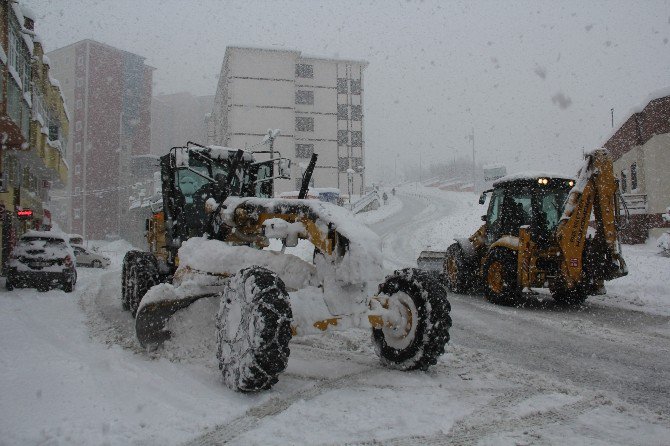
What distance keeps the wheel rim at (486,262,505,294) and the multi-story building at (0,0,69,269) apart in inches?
564

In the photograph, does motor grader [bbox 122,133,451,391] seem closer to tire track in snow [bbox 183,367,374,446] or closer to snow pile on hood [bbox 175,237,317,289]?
snow pile on hood [bbox 175,237,317,289]

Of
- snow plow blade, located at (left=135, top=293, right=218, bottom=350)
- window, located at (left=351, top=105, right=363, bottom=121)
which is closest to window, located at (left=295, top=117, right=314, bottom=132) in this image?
window, located at (left=351, top=105, right=363, bottom=121)

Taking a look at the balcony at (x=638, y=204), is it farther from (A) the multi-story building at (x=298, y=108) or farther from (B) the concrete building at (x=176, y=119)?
(B) the concrete building at (x=176, y=119)

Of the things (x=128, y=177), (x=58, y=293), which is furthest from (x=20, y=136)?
(x=128, y=177)

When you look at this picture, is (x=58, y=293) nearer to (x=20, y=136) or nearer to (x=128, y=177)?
(x=20, y=136)

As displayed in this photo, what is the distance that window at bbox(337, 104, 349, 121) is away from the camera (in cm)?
5747

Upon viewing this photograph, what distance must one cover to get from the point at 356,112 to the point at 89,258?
38.1 metres

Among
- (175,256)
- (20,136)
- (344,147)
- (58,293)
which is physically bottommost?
(58,293)

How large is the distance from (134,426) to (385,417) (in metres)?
1.68

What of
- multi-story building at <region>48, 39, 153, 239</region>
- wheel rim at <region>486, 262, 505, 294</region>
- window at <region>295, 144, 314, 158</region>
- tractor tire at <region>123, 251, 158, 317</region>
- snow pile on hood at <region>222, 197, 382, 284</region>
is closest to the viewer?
snow pile on hood at <region>222, 197, 382, 284</region>

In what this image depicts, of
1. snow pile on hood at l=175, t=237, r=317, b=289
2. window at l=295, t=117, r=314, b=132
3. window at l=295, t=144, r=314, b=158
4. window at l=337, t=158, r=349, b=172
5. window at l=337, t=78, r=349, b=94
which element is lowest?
snow pile on hood at l=175, t=237, r=317, b=289

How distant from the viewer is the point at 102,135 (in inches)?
2108

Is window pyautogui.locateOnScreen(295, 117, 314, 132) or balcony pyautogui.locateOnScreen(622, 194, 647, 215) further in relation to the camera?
window pyautogui.locateOnScreen(295, 117, 314, 132)

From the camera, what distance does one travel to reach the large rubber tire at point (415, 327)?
460cm
